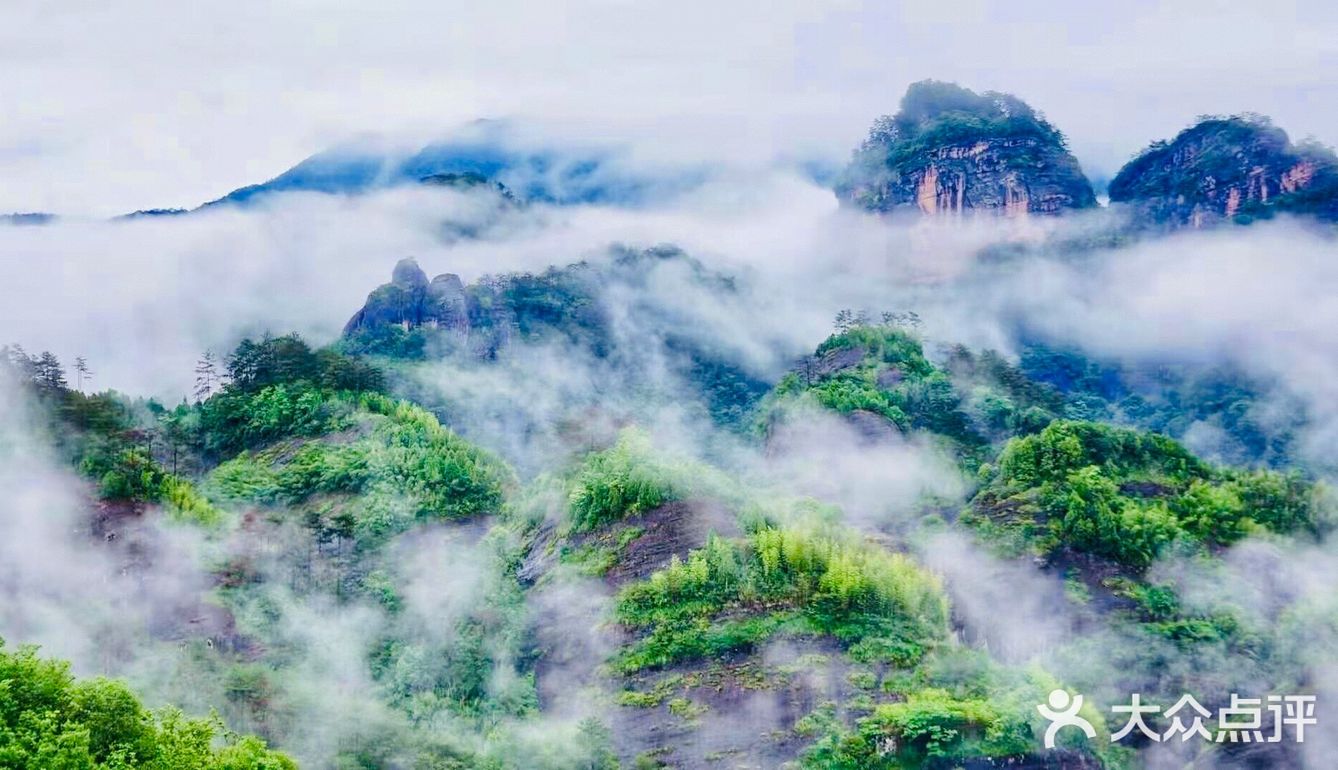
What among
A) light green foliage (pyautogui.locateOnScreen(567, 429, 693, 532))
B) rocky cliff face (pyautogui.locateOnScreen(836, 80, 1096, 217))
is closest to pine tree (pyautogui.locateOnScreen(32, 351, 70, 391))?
light green foliage (pyautogui.locateOnScreen(567, 429, 693, 532))

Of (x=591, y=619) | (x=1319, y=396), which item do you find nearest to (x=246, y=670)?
(x=591, y=619)

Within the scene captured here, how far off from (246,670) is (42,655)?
570cm

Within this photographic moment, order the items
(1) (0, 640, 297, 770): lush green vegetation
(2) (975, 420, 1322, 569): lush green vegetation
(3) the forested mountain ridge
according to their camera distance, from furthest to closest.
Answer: (2) (975, 420, 1322, 569): lush green vegetation
(3) the forested mountain ridge
(1) (0, 640, 297, 770): lush green vegetation

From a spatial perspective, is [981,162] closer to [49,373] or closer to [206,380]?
[206,380]


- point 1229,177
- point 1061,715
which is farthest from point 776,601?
point 1229,177

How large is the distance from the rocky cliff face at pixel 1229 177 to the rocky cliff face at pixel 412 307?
5742 cm

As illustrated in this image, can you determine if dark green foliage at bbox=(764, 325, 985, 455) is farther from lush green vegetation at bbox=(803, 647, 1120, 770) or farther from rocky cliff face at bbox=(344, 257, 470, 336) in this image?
lush green vegetation at bbox=(803, 647, 1120, 770)

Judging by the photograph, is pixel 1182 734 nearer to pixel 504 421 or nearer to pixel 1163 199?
pixel 504 421

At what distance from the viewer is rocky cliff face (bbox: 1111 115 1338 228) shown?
9169 centimetres

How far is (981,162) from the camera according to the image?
106m

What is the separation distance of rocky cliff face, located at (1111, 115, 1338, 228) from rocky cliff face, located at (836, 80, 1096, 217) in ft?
18.4

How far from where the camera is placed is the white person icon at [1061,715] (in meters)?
34.2

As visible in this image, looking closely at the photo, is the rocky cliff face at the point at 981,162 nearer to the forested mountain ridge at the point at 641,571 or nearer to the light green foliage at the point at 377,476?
the forested mountain ridge at the point at 641,571

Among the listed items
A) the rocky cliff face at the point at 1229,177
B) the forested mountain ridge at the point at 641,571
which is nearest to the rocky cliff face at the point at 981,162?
the rocky cliff face at the point at 1229,177
